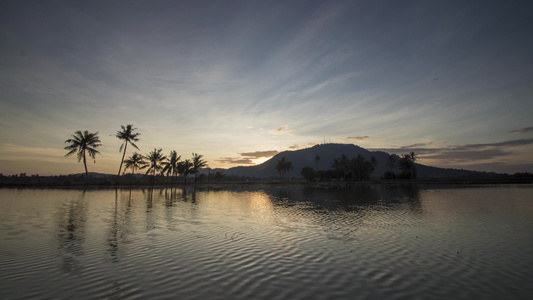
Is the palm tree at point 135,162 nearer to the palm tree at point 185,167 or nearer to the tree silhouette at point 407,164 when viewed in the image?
the palm tree at point 185,167

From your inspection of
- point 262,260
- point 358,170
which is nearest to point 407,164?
point 358,170

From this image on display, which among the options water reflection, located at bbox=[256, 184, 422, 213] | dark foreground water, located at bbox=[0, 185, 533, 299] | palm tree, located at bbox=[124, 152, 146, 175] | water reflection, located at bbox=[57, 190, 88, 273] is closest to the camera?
dark foreground water, located at bbox=[0, 185, 533, 299]

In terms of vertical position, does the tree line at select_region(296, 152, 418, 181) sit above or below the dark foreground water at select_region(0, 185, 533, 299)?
above

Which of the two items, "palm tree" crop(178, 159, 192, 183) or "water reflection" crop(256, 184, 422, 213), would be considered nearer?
"water reflection" crop(256, 184, 422, 213)

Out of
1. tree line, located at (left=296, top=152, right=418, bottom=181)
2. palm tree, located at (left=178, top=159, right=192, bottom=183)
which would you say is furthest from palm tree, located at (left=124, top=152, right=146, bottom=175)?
tree line, located at (left=296, top=152, right=418, bottom=181)

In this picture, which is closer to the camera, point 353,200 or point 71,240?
point 71,240

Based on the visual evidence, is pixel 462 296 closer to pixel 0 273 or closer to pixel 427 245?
pixel 427 245

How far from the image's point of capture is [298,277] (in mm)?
9258

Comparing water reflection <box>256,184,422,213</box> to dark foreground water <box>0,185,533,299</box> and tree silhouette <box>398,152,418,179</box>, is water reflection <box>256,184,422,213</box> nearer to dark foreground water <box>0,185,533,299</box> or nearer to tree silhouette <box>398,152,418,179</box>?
dark foreground water <box>0,185,533,299</box>

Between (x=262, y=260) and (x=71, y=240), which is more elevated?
(x=71, y=240)

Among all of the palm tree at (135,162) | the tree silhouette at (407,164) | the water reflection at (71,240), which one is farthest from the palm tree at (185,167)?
the tree silhouette at (407,164)

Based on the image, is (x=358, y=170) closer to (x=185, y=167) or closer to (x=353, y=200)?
(x=185, y=167)

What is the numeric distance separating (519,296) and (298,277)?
654 cm

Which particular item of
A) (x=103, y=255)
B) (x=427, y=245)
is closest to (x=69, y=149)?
(x=103, y=255)
